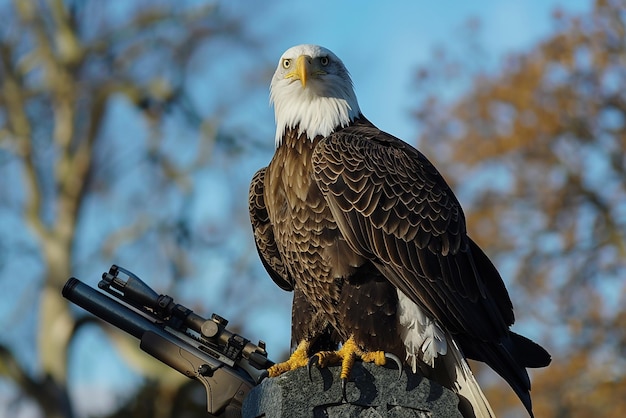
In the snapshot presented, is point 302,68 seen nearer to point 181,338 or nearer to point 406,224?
point 406,224

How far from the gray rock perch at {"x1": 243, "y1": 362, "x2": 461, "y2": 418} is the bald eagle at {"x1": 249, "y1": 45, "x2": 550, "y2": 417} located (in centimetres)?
9

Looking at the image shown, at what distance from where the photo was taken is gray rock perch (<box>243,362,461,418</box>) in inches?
164

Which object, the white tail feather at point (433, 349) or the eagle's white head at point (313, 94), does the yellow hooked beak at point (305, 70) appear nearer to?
the eagle's white head at point (313, 94)

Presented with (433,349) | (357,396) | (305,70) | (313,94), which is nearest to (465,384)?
(433,349)

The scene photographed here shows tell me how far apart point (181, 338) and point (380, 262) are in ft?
3.36

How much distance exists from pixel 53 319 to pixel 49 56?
4.29 meters

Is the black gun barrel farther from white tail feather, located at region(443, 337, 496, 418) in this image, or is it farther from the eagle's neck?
white tail feather, located at region(443, 337, 496, 418)

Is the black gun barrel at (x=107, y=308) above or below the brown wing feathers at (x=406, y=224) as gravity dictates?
below

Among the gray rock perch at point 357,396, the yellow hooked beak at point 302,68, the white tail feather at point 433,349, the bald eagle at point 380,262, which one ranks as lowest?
the gray rock perch at point 357,396

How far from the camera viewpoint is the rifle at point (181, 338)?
4.57m

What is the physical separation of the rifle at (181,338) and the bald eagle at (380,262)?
0.24 meters

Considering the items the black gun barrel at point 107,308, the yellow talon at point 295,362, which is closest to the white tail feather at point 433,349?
the yellow talon at point 295,362

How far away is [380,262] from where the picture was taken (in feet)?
15.0

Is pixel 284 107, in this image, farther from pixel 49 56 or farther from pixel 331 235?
pixel 49 56
